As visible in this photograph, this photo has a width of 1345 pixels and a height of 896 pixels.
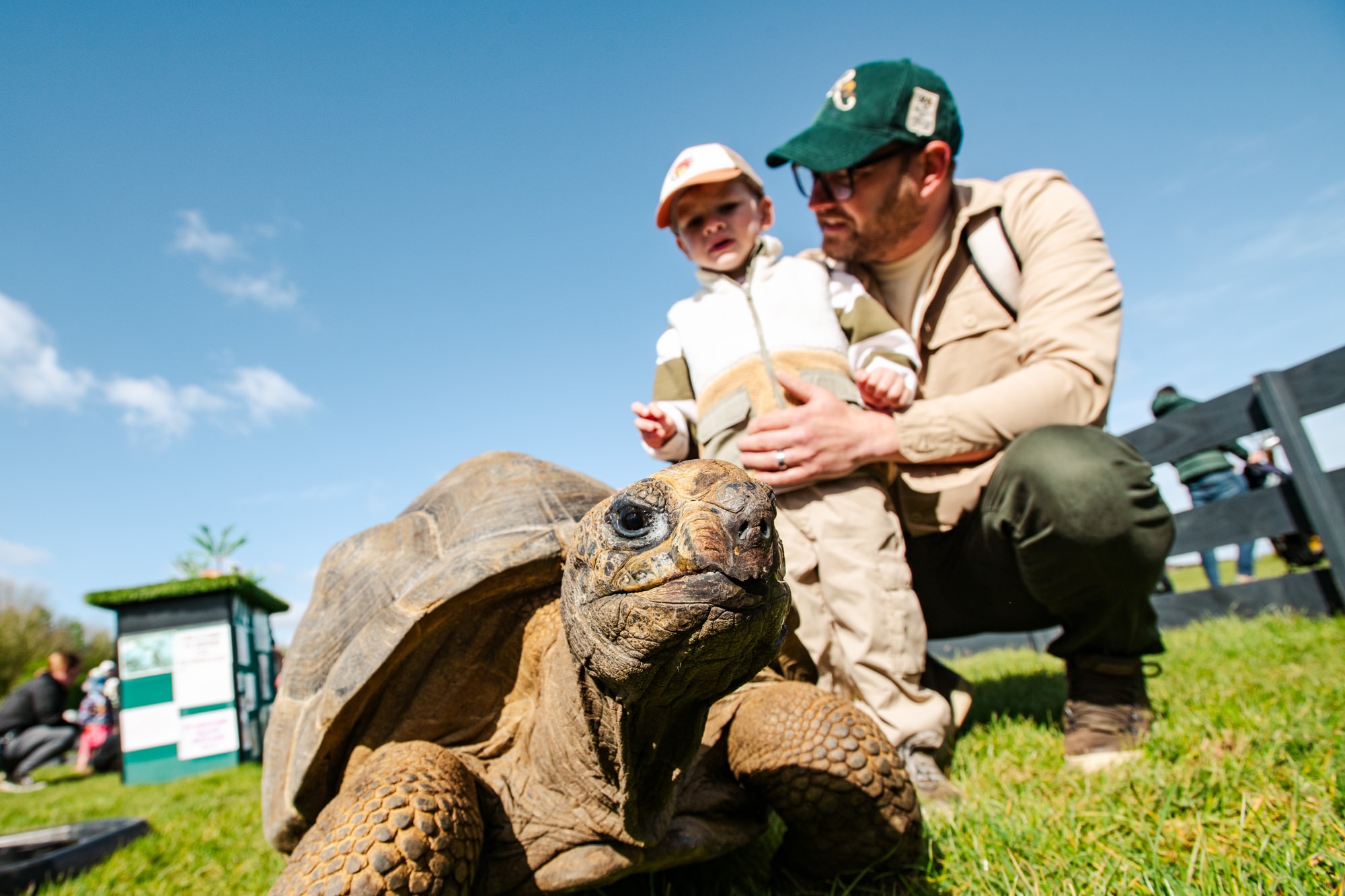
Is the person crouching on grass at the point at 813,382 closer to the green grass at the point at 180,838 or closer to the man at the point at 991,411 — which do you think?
the man at the point at 991,411

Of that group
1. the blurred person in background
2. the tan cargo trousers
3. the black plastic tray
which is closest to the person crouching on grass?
the tan cargo trousers

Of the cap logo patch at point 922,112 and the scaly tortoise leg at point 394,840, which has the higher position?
the cap logo patch at point 922,112

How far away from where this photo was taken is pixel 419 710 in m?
1.92

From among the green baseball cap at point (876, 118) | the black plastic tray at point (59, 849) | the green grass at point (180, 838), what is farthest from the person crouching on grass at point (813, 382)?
the black plastic tray at point (59, 849)

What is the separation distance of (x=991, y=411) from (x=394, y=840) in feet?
7.46

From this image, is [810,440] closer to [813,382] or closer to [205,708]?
[813,382]

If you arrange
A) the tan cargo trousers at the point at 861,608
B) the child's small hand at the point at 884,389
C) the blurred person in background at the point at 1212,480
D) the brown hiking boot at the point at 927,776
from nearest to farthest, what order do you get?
the brown hiking boot at the point at 927,776
the tan cargo trousers at the point at 861,608
the child's small hand at the point at 884,389
the blurred person in background at the point at 1212,480

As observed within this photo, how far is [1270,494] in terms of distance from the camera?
5102 mm

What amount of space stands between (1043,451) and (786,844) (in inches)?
60.6

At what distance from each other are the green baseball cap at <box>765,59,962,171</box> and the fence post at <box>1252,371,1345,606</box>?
3142 millimetres

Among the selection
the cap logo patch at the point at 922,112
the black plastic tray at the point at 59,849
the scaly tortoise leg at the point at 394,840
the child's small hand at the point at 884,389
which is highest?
the cap logo patch at the point at 922,112

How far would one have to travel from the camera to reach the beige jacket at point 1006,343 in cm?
274

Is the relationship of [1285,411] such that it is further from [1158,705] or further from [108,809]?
[108,809]

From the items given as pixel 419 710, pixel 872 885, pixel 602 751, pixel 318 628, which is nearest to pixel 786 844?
pixel 872 885
